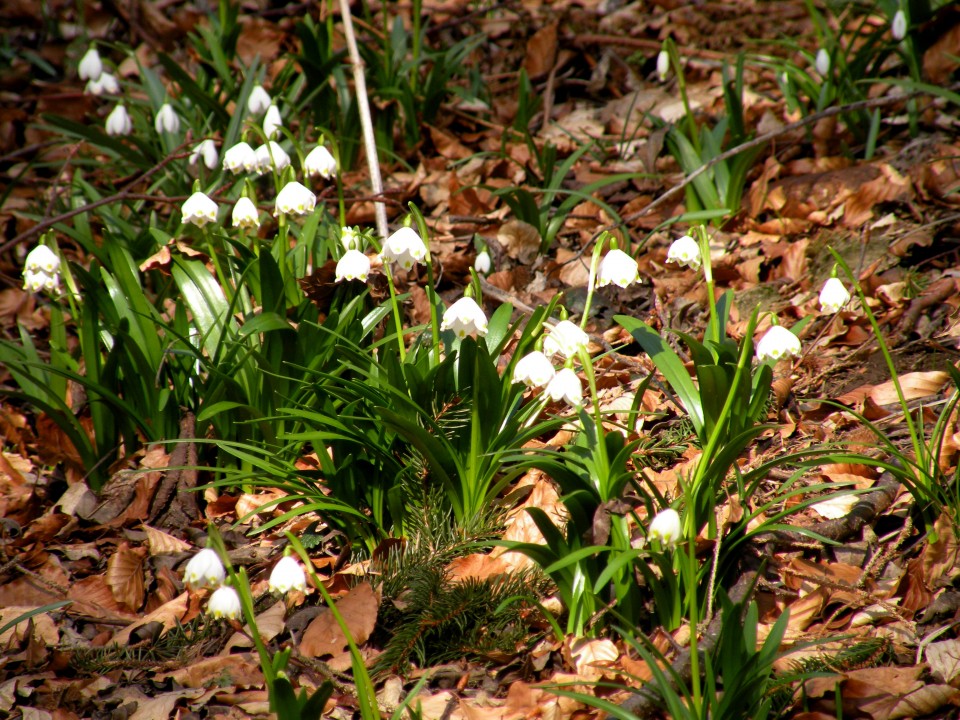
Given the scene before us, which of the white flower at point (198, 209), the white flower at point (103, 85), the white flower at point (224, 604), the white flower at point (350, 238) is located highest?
the white flower at point (103, 85)

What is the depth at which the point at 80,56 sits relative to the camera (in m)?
5.64

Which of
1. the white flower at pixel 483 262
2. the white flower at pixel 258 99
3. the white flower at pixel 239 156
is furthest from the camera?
the white flower at pixel 258 99

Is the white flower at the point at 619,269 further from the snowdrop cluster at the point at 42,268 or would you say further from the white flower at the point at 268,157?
the snowdrop cluster at the point at 42,268

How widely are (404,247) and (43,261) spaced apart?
1174 mm

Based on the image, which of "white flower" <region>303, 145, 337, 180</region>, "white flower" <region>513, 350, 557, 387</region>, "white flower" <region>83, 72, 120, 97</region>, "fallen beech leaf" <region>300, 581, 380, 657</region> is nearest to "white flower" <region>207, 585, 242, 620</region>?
"fallen beech leaf" <region>300, 581, 380, 657</region>

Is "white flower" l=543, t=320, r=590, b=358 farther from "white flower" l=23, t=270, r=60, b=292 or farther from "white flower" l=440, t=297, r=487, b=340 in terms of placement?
"white flower" l=23, t=270, r=60, b=292

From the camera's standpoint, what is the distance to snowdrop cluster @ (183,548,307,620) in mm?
1490

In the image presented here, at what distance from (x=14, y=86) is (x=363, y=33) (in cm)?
238

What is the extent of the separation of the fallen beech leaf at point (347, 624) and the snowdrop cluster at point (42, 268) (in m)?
1.39

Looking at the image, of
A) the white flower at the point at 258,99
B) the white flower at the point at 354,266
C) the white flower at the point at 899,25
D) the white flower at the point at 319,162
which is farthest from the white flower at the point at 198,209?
the white flower at the point at 899,25

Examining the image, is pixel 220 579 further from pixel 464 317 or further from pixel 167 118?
pixel 167 118

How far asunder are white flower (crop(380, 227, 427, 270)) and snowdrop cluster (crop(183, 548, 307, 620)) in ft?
2.84

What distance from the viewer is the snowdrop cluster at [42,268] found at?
244 centimetres

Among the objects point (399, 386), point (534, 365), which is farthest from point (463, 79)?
point (534, 365)
